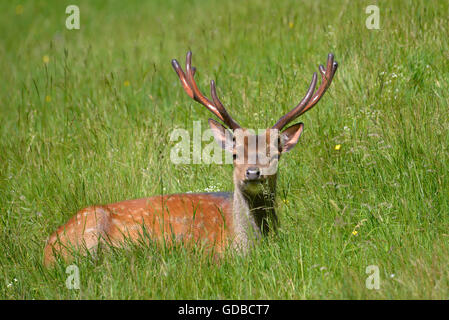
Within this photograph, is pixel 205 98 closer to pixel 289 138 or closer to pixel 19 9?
pixel 289 138

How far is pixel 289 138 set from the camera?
552 cm

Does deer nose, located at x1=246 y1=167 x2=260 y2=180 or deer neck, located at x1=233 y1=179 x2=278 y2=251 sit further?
deer neck, located at x1=233 y1=179 x2=278 y2=251

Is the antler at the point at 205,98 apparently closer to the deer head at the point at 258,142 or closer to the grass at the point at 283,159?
the deer head at the point at 258,142

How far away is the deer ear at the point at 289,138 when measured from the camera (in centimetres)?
547

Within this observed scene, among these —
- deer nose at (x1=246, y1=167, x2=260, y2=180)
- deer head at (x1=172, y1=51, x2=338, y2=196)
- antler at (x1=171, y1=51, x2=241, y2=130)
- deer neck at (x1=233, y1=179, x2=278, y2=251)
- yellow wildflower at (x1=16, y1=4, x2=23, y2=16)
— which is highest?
yellow wildflower at (x1=16, y1=4, x2=23, y2=16)

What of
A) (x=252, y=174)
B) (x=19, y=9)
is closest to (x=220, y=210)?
(x=252, y=174)

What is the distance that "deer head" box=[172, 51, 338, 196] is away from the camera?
5129 millimetres

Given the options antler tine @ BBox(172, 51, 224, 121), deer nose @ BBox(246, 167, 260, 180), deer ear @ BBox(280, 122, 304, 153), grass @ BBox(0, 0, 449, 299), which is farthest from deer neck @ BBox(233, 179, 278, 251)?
antler tine @ BBox(172, 51, 224, 121)

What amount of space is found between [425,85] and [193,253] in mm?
2499

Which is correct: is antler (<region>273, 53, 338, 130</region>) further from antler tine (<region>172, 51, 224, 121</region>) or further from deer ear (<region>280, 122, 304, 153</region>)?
antler tine (<region>172, 51, 224, 121</region>)

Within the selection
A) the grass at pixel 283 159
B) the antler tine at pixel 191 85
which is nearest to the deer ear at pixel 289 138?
the grass at pixel 283 159

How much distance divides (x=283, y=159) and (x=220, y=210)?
701 mm

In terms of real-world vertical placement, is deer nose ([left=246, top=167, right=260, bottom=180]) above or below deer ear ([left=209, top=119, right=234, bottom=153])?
below

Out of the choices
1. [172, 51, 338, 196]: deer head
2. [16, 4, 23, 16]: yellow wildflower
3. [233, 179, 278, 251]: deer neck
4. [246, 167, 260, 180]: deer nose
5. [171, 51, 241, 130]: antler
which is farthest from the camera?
[16, 4, 23, 16]: yellow wildflower
